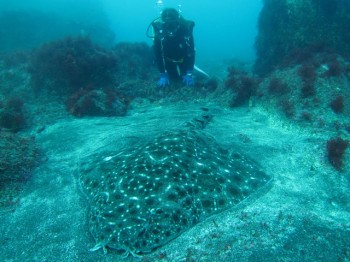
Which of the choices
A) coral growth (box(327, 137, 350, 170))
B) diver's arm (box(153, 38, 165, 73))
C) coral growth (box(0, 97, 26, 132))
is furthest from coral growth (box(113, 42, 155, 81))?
coral growth (box(327, 137, 350, 170))

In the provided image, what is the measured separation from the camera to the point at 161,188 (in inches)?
170

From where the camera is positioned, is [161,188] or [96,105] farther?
[96,105]

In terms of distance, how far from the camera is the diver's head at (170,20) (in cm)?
1178

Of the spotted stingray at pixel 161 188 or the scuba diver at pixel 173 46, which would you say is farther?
the scuba diver at pixel 173 46

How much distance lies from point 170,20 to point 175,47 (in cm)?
127

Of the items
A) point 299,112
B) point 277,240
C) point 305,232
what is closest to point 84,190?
point 277,240

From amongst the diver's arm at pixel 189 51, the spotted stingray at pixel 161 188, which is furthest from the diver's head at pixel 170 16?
the spotted stingray at pixel 161 188

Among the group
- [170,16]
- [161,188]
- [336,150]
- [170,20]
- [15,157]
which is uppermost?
[170,16]

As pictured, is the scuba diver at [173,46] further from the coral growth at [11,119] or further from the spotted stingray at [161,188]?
the spotted stingray at [161,188]

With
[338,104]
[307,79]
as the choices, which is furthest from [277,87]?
[338,104]

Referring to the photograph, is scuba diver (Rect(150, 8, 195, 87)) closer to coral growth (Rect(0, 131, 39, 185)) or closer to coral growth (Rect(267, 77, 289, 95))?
coral growth (Rect(267, 77, 289, 95))

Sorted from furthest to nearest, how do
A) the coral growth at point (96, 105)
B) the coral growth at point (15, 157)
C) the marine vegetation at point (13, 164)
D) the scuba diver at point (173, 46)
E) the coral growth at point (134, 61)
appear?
the coral growth at point (134, 61)
the scuba diver at point (173, 46)
the coral growth at point (96, 105)
the coral growth at point (15, 157)
the marine vegetation at point (13, 164)

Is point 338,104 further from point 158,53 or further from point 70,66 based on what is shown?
point 70,66

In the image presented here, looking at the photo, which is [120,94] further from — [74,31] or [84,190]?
[74,31]
